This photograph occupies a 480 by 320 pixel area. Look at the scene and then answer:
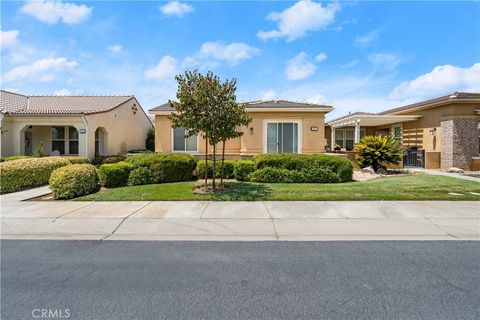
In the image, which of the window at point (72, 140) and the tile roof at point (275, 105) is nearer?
the tile roof at point (275, 105)

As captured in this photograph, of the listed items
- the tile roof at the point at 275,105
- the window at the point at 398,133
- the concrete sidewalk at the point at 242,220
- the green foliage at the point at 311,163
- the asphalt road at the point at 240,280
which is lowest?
the asphalt road at the point at 240,280

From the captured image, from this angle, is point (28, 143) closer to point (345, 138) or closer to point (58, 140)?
point (58, 140)

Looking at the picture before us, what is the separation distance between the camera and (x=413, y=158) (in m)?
19.1

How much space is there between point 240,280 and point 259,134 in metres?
12.7

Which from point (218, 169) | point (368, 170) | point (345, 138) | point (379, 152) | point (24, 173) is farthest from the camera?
point (345, 138)

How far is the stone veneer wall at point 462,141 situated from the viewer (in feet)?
53.4

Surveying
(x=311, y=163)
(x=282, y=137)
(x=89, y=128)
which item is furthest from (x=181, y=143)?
(x=311, y=163)

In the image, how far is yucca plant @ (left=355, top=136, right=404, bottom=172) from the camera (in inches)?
586

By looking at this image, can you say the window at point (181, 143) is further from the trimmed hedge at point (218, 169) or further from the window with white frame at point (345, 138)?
the window with white frame at point (345, 138)

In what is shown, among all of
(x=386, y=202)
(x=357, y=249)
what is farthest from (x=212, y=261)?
(x=386, y=202)

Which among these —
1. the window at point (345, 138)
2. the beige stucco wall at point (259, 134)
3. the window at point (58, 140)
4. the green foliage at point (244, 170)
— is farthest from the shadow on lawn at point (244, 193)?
the window at point (345, 138)

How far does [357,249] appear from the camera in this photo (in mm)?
5043

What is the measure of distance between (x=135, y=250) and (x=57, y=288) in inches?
58.8

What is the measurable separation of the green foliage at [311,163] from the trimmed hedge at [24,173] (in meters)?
9.43
